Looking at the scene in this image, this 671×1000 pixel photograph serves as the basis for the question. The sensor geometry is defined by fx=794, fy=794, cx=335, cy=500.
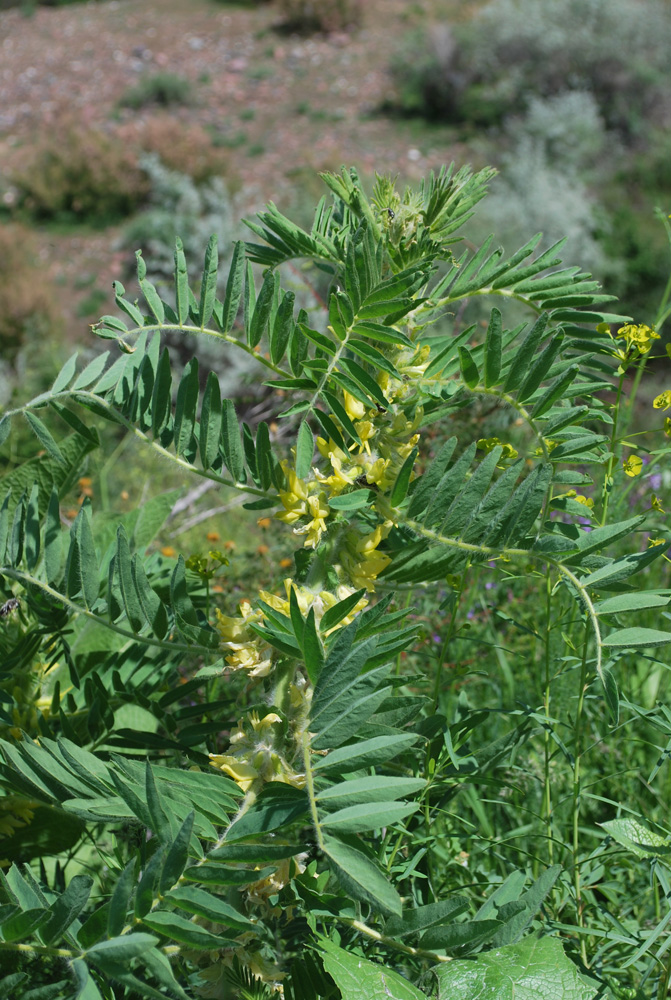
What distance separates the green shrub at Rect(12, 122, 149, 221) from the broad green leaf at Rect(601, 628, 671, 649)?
22.3ft

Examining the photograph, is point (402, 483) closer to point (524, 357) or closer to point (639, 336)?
point (524, 357)

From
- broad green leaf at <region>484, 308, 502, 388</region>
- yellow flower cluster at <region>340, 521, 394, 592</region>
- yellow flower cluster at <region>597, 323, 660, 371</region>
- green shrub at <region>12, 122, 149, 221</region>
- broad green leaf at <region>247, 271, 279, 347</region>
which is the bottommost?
green shrub at <region>12, 122, 149, 221</region>

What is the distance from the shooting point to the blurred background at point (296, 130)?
525 cm

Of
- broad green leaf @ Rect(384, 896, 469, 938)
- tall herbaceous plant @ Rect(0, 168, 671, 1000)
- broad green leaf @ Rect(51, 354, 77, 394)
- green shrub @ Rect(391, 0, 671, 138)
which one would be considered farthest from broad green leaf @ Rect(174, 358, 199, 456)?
green shrub @ Rect(391, 0, 671, 138)

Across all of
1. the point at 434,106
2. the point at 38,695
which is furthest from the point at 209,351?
the point at 434,106

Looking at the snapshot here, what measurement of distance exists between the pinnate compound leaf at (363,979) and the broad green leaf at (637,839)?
24 centimetres

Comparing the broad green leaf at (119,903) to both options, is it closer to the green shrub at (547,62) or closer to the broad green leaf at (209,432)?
the broad green leaf at (209,432)

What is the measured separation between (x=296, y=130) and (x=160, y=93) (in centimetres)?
170

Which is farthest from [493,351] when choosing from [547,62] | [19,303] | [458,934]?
[547,62]

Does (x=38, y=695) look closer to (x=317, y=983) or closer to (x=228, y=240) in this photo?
(x=317, y=983)

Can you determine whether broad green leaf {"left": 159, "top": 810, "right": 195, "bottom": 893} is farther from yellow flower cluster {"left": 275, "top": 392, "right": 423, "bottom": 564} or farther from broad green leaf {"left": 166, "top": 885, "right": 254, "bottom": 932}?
yellow flower cluster {"left": 275, "top": 392, "right": 423, "bottom": 564}

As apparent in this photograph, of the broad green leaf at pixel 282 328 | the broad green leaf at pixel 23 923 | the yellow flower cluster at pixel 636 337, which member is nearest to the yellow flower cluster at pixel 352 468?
the broad green leaf at pixel 282 328

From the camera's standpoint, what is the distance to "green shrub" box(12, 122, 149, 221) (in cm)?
677

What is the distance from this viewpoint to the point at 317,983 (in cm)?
84
